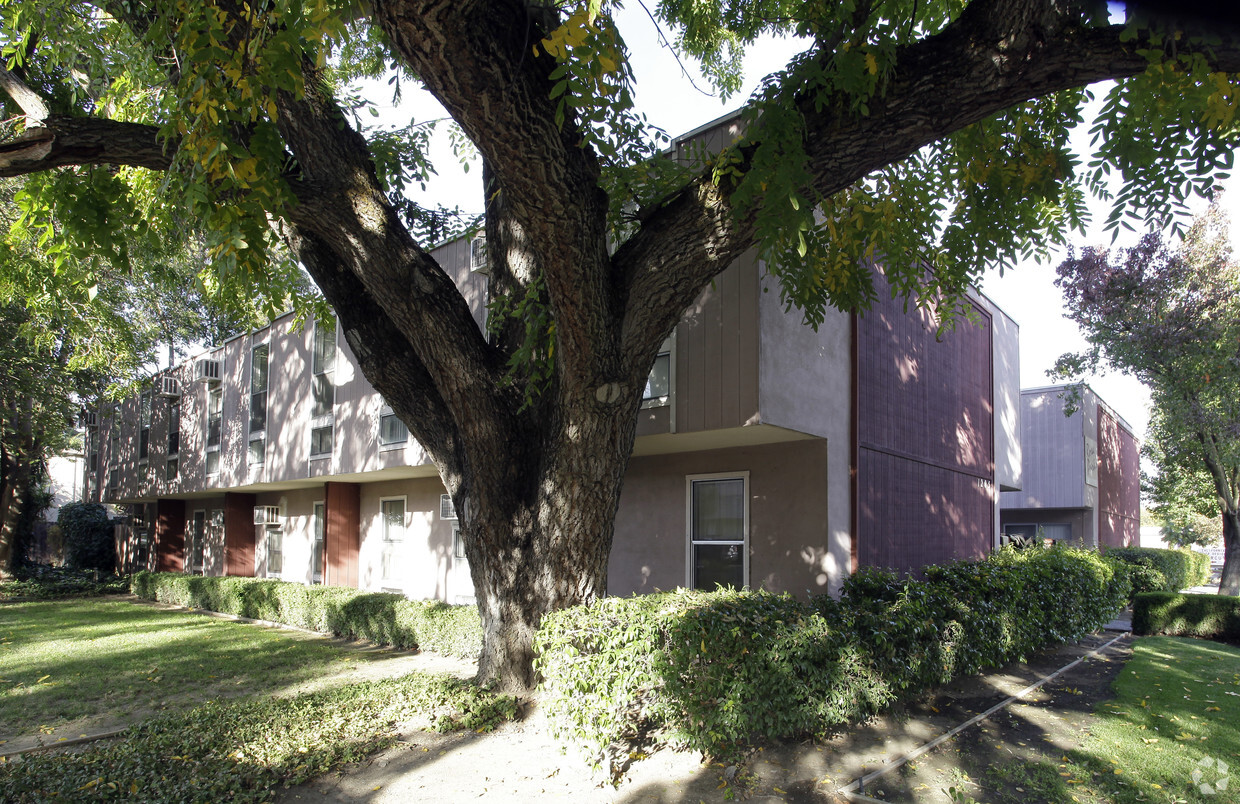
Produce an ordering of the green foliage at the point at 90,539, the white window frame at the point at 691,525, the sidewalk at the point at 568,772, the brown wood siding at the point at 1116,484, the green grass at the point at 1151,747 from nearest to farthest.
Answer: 1. the green grass at the point at 1151,747
2. the sidewalk at the point at 568,772
3. the white window frame at the point at 691,525
4. the brown wood siding at the point at 1116,484
5. the green foliage at the point at 90,539

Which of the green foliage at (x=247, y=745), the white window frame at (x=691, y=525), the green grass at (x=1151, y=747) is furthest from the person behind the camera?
the white window frame at (x=691, y=525)

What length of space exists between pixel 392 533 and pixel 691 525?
25.9 feet

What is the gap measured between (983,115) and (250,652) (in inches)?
488

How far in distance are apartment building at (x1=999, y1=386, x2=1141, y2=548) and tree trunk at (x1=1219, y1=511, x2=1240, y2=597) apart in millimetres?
3524

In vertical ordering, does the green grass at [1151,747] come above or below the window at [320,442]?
below

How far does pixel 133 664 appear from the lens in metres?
11.2

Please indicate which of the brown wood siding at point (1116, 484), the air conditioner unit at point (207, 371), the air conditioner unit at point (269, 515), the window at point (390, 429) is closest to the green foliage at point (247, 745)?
the window at point (390, 429)

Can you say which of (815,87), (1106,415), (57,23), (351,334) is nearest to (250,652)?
(351,334)

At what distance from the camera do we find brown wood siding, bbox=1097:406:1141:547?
1000 inches

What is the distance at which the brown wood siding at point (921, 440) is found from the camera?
10.4m

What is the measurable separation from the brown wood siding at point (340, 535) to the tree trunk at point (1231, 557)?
2025cm

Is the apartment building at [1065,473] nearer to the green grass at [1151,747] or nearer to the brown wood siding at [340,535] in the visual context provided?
the green grass at [1151,747]

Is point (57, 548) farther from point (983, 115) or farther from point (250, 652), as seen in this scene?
point (983, 115)

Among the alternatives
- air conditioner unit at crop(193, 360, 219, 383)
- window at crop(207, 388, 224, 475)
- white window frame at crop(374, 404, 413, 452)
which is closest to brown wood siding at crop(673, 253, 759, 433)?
white window frame at crop(374, 404, 413, 452)
